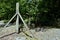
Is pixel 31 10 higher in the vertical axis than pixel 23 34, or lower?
higher

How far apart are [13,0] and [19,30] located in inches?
56.3

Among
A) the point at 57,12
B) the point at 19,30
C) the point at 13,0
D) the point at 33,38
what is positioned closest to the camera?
the point at 33,38

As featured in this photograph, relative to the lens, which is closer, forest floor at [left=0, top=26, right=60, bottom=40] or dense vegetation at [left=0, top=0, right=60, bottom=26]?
forest floor at [left=0, top=26, right=60, bottom=40]

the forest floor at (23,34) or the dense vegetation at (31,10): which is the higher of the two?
the dense vegetation at (31,10)

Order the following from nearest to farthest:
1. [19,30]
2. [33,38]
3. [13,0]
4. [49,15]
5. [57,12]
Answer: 1. [33,38]
2. [19,30]
3. [13,0]
4. [49,15]
5. [57,12]

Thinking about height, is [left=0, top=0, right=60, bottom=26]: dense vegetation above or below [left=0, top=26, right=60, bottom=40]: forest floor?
above

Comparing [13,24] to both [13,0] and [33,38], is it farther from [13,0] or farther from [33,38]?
[33,38]

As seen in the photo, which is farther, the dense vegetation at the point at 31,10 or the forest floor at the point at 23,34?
the dense vegetation at the point at 31,10

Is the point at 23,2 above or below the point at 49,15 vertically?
above

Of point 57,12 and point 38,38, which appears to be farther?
point 57,12

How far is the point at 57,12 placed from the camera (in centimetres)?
873

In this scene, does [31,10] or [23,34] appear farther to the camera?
[31,10]

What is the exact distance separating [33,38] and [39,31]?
0.91m

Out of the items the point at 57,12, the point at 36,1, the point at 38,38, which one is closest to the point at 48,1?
the point at 36,1
